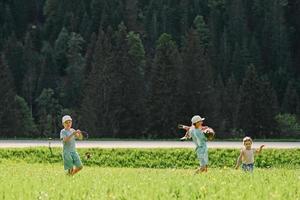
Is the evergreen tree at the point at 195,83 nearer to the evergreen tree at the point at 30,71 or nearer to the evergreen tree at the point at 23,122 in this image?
the evergreen tree at the point at 23,122

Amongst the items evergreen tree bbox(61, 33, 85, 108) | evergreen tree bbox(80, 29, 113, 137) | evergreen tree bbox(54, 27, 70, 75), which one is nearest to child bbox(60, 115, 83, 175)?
evergreen tree bbox(80, 29, 113, 137)

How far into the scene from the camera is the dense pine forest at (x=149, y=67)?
65.1m

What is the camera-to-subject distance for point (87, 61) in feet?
305

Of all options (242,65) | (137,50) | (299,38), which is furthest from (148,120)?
(299,38)

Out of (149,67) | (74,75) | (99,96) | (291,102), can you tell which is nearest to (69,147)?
(99,96)

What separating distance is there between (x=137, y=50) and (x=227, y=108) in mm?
16860

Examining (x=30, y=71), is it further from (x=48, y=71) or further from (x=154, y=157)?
(x=154, y=157)

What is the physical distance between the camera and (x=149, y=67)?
82875 millimetres

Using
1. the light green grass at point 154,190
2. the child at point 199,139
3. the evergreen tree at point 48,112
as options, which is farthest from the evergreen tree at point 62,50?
the light green grass at point 154,190

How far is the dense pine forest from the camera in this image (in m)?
65.1

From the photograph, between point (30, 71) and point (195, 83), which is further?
point (30, 71)

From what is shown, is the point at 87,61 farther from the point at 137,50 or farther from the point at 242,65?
the point at 242,65

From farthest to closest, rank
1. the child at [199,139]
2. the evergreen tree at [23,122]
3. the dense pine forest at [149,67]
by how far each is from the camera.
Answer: the evergreen tree at [23,122] → the dense pine forest at [149,67] → the child at [199,139]

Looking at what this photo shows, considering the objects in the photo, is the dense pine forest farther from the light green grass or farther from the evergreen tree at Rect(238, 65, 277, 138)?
the light green grass
